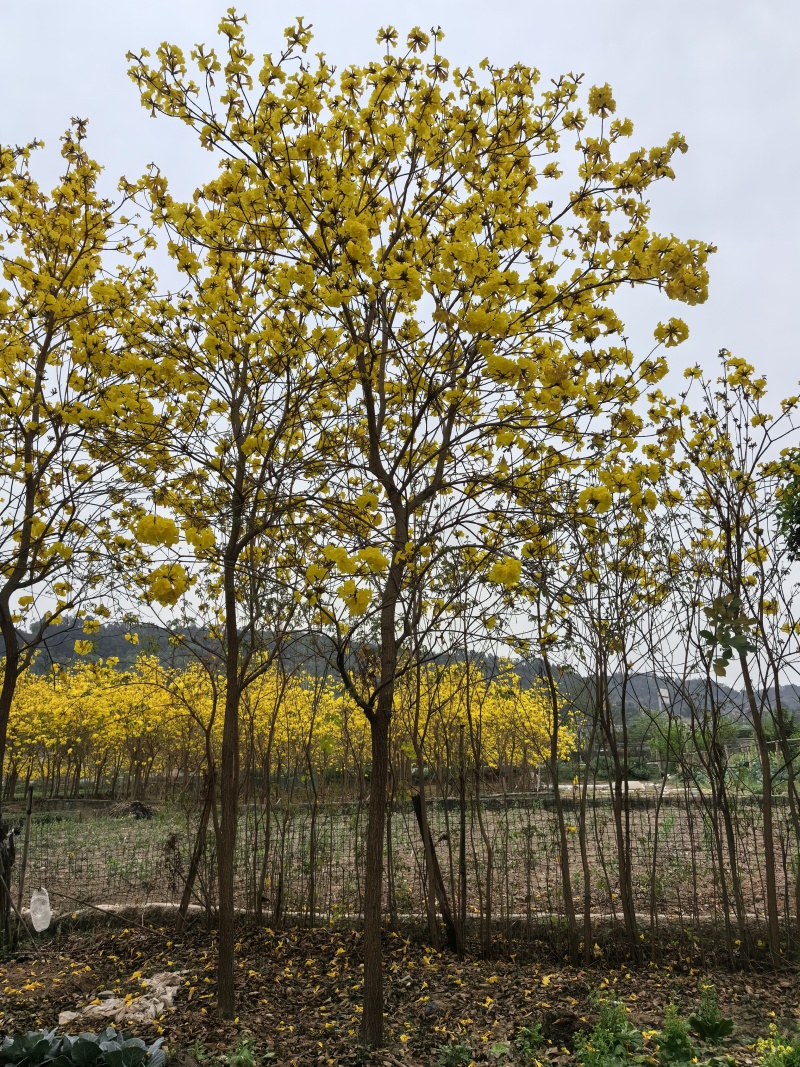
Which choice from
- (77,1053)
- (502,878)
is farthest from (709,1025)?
(502,878)

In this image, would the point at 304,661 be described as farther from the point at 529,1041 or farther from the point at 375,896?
the point at 529,1041

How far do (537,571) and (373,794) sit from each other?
4.07ft

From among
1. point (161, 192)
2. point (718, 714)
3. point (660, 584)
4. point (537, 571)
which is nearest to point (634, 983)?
point (718, 714)

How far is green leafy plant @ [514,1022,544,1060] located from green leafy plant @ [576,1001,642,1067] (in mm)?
195

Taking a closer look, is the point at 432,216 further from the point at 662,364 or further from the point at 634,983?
the point at 634,983

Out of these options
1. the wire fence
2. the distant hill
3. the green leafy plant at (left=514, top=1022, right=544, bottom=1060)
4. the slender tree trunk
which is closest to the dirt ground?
the green leafy plant at (left=514, top=1022, right=544, bottom=1060)

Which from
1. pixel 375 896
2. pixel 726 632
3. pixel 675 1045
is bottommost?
pixel 675 1045

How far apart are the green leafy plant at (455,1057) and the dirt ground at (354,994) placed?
90 millimetres

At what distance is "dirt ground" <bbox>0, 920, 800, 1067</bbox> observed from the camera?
310 centimetres

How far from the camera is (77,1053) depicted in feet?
8.38

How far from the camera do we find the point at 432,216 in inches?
122

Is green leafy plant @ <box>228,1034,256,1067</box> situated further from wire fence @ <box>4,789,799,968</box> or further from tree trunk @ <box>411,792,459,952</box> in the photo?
tree trunk @ <box>411,792,459,952</box>

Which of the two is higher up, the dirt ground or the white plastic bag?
the white plastic bag

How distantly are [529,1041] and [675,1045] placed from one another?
71 centimetres
